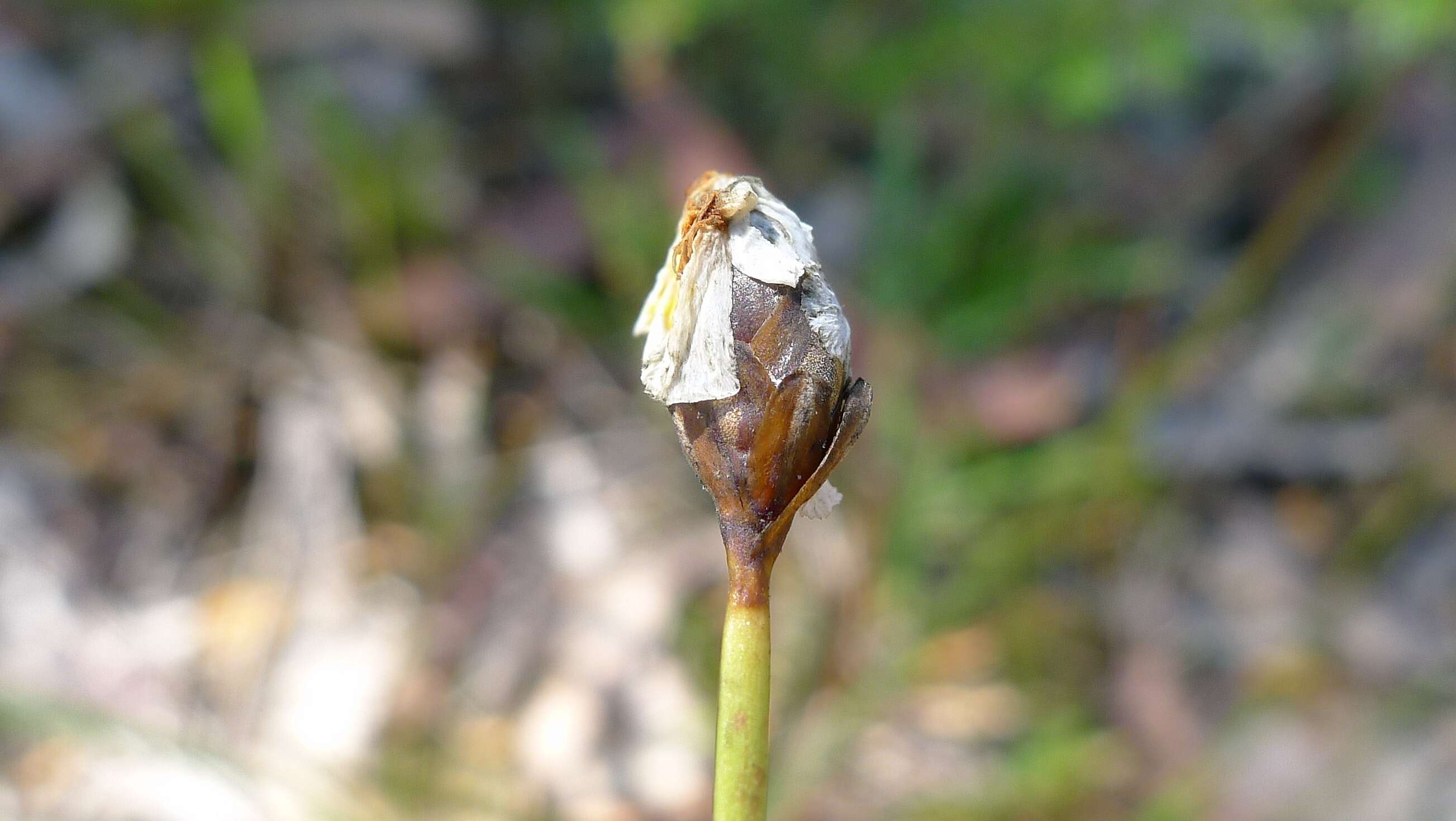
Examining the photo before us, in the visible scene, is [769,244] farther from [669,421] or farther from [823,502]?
[669,421]

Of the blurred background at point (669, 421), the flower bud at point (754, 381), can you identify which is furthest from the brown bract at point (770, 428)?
the blurred background at point (669, 421)

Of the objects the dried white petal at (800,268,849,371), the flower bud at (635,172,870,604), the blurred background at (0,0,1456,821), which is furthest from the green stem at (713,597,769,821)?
the blurred background at (0,0,1456,821)

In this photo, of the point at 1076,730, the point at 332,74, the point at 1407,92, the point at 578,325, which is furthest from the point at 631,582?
the point at 1407,92

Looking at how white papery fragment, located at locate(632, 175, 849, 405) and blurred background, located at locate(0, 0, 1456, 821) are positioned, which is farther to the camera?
blurred background, located at locate(0, 0, 1456, 821)

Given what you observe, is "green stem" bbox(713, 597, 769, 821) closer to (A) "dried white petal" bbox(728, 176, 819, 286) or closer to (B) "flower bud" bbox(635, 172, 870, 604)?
(B) "flower bud" bbox(635, 172, 870, 604)

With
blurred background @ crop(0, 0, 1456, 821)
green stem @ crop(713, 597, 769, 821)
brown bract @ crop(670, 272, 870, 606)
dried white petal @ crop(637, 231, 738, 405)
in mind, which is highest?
blurred background @ crop(0, 0, 1456, 821)

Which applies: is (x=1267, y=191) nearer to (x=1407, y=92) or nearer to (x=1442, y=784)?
(x=1407, y=92)
